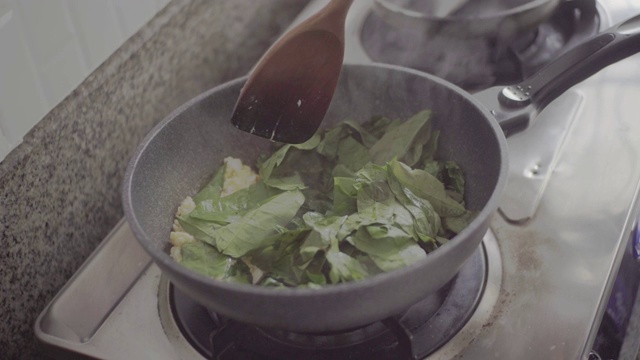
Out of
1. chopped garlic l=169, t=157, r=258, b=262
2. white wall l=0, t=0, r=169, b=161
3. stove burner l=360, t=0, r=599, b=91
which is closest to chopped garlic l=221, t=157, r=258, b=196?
chopped garlic l=169, t=157, r=258, b=262

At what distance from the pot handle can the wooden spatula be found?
0.25 metres

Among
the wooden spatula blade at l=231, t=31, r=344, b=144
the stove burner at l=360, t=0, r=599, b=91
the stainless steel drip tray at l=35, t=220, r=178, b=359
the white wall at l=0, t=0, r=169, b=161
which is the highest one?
the white wall at l=0, t=0, r=169, b=161

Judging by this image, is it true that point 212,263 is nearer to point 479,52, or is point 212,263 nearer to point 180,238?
point 180,238

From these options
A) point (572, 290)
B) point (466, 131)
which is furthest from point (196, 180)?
point (572, 290)

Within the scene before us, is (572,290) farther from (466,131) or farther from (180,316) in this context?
(180,316)

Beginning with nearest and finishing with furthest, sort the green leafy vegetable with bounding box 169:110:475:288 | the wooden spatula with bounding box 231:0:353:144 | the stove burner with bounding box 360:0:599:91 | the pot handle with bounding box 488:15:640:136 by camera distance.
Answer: the green leafy vegetable with bounding box 169:110:475:288 → the wooden spatula with bounding box 231:0:353:144 → the pot handle with bounding box 488:15:640:136 → the stove burner with bounding box 360:0:599:91

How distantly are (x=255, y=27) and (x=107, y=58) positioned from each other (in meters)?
0.33

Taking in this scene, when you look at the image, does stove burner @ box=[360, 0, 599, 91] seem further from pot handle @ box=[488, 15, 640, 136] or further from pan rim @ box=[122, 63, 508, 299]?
pan rim @ box=[122, 63, 508, 299]

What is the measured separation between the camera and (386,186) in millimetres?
711

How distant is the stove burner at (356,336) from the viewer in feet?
2.22

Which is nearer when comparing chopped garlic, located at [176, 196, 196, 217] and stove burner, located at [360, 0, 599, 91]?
chopped garlic, located at [176, 196, 196, 217]

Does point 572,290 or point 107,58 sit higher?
point 107,58

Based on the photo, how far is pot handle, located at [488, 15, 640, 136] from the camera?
863 millimetres

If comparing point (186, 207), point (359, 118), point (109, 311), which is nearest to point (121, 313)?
point (109, 311)
